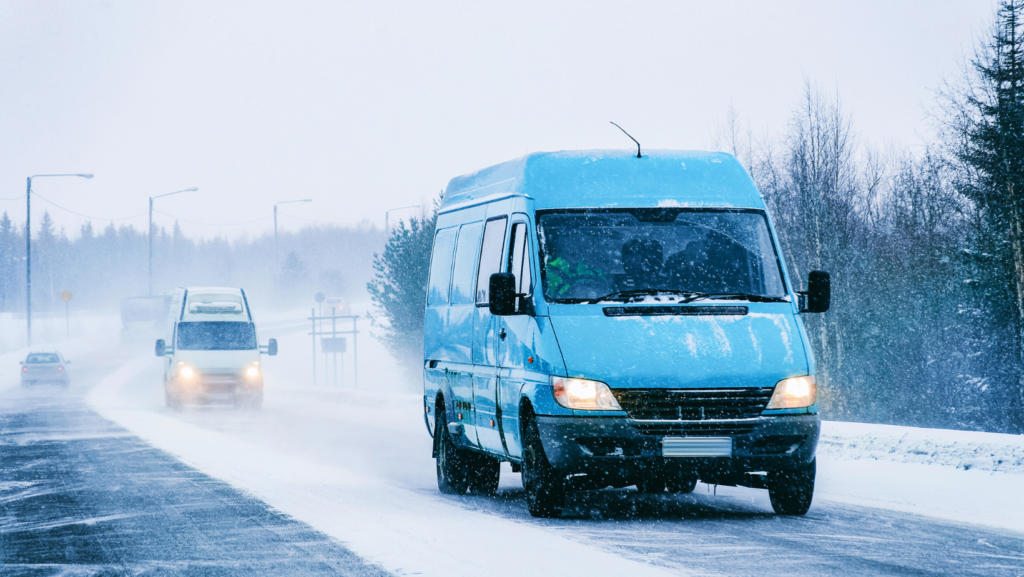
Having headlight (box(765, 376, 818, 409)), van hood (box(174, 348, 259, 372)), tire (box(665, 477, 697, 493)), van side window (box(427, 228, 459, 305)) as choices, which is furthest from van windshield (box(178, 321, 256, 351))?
headlight (box(765, 376, 818, 409))

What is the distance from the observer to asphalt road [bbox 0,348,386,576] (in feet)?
25.3

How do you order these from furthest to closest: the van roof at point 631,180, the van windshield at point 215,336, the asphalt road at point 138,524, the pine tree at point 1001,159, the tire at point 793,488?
the pine tree at point 1001,159 < the van windshield at point 215,336 < the van roof at point 631,180 < the tire at point 793,488 < the asphalt road at point 138,524

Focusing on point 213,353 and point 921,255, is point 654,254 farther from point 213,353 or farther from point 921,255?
point 921,255

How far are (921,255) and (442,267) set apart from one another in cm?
4823

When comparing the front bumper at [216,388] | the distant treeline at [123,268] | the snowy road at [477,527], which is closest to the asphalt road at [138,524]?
the snowy road at [477,527]

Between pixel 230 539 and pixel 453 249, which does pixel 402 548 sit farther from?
pixel 453 249

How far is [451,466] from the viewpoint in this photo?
11.9m

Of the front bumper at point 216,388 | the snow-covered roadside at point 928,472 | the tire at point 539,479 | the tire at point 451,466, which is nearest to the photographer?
the tire at point 539,479

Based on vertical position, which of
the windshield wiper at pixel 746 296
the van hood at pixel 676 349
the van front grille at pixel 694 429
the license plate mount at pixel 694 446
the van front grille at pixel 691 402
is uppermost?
the windshield wiper at pixel 746 296

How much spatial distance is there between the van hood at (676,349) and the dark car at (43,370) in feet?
138

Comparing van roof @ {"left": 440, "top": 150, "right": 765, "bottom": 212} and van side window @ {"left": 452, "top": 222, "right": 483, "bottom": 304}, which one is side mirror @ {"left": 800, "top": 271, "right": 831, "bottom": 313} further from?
van side window @ {"left": 452, "top": 222, "right": 483, "bottom": 304}

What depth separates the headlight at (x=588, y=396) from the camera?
891 centimetres

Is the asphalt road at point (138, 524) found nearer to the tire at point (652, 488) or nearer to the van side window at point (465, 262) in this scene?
the van side window at point (465, 262)

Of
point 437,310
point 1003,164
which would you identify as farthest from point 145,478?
point 1003,164
